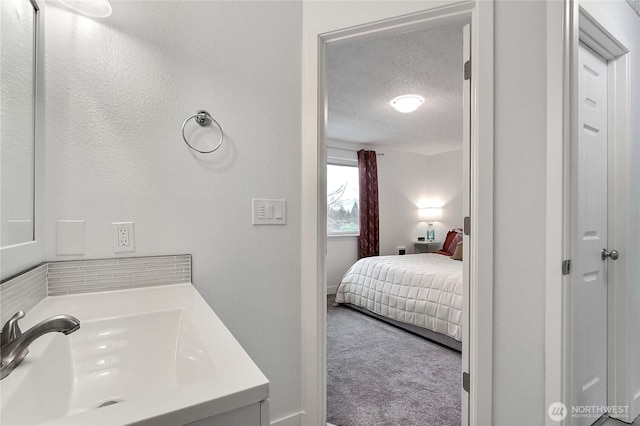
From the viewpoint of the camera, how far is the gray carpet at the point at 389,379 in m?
1.83

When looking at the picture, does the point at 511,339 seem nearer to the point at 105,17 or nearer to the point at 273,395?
the point at 273,395

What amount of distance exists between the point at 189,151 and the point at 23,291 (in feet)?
2.40

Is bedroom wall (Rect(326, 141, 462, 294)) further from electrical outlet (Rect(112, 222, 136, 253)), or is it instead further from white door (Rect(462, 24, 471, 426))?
electrical outlet (Rect(112, 222, 136, 253))

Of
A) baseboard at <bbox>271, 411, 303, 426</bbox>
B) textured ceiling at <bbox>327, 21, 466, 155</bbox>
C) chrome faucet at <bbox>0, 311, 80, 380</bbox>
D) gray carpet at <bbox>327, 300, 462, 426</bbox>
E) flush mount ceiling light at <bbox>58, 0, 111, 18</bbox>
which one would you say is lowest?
gray carpet at <bbox>327, 300, 462, 426</bbox>

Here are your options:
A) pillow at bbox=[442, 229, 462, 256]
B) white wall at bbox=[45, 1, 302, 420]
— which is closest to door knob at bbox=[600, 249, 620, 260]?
white wall at bbox=[45, 1, 302, 420]

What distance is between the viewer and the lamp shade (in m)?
5.72

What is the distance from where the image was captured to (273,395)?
1557 mm

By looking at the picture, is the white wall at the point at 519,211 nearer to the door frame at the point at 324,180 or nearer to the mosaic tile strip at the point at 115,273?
the door frame at the point at 324,180

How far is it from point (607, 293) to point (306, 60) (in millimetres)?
2126

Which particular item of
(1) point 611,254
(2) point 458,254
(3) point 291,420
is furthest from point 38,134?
(2) point 458,254

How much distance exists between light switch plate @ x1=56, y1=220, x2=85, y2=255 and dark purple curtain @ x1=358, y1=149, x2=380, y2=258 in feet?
13.7

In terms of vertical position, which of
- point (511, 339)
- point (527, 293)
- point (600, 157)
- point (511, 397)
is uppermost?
point (600, 157)

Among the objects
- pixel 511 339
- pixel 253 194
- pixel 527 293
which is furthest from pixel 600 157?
pixel 253 194

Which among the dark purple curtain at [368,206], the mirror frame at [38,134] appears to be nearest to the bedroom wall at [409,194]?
the dark purple curtain at [368,206]
